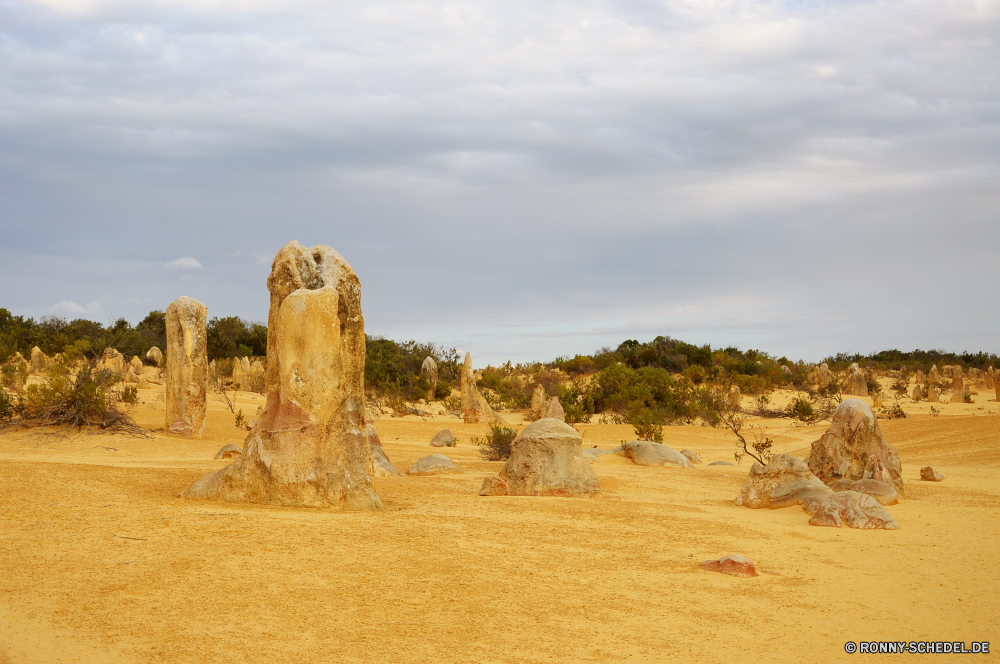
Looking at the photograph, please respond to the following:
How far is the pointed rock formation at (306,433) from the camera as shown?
8.26 metres

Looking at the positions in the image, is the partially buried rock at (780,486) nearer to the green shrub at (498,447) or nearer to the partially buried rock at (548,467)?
the partially buried rock at (548,467)

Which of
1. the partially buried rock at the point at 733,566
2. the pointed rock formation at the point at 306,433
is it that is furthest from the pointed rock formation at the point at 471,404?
the partially buried rock at the point at 733,566

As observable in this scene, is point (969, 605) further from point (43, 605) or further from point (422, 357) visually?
point (422, 357)

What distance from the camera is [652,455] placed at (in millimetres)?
15172

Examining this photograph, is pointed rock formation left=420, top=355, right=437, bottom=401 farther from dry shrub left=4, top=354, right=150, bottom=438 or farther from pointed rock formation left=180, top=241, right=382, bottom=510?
pointed rock formation left=180, top=241, right=382, bottom=510

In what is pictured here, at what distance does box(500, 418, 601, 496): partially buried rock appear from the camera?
1041 cm

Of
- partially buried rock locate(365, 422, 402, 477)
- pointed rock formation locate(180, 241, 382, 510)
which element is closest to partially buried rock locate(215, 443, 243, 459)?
partially buried rock locate(365, 422, 402, 477)

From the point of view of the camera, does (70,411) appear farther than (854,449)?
Yes

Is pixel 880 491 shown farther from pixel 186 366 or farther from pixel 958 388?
pixel 958 388

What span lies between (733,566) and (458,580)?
7.68ft

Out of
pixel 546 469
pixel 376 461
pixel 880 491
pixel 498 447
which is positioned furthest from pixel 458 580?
pixel 498 447

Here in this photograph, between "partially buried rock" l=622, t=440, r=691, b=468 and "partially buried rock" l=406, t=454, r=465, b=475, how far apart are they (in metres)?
3.71

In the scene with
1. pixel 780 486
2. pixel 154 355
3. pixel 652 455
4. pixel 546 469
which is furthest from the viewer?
pixel 154 355

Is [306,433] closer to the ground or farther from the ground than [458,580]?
farther from the ground
